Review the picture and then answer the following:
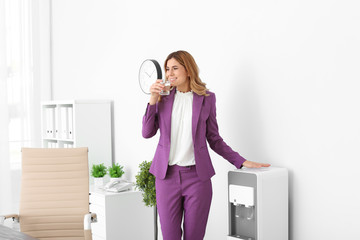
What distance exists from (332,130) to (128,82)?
2.23 meters

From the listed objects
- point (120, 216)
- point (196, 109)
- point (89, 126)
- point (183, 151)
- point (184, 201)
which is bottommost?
point (120, 216)

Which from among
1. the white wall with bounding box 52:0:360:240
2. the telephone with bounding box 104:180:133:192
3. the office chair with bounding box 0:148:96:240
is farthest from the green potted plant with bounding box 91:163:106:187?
the office chair with bounding box 0:148:96:240

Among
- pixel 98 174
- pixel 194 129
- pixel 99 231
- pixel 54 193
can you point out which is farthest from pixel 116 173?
pixel 194 129

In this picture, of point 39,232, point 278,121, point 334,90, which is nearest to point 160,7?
point 278,121

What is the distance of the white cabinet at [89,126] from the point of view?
4.23 m

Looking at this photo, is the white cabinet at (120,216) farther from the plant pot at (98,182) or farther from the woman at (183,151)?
the woman at (183,151)

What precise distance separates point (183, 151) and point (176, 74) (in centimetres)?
50

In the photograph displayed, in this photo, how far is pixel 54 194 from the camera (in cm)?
285

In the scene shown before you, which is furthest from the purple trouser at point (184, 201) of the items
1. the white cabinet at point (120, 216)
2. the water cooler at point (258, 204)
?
the white cabinet at point (120, 216)

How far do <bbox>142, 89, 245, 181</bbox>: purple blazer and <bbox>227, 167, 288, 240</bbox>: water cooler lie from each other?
155mm

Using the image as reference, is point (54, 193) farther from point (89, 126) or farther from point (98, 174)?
point (89, 126)

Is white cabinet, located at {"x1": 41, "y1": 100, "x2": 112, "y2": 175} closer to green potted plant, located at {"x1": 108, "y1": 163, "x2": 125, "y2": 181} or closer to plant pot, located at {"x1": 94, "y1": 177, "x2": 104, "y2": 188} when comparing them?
plant pot, located at {"x1": 94, "y1": 177, "x2": 104, "y2": 188}

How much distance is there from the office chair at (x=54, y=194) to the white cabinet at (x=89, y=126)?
1.32 metres

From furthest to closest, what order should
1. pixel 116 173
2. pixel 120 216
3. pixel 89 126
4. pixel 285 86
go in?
pixel 89 126
pixel 116 173
pixel 120 216
pixel 285 86
